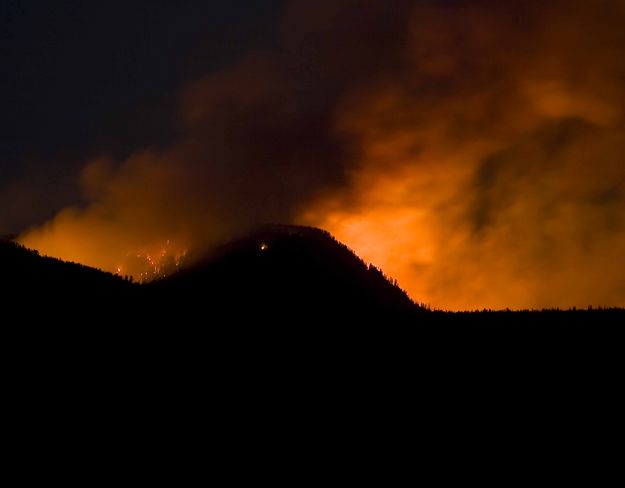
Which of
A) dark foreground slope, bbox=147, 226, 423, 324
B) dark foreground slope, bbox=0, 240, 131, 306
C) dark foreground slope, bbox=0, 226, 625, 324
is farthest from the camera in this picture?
dark foreground slope, bbox=147, 226, 423, 324

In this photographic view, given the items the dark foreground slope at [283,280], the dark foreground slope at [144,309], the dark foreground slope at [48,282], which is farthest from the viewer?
the dark foreground slope at [283,280]

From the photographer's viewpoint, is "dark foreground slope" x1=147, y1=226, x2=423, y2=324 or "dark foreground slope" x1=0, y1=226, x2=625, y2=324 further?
"dark foreground slope" x1=147, y1=226, x2=423, y2=324

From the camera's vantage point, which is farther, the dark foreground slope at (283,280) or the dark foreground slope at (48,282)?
the dark foreground slope at (283,280)

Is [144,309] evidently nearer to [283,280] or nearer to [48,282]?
[48,282]

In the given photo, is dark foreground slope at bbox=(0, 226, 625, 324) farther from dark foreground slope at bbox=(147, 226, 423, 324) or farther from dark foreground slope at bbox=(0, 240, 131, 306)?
dark foreground slope at bbox=(147, 226, 423, 324)

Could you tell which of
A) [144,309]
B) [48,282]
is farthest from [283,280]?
[48,282]

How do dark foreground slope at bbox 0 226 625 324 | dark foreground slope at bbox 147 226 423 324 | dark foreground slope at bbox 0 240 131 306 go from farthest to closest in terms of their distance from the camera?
dark foreground slope at bbox 147 226 423 324 → dark foreground slope at bbox 0 240 131 306 → dark foreground slope at bbox 0 226 625 324

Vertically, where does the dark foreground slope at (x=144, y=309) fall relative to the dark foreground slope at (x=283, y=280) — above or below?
below

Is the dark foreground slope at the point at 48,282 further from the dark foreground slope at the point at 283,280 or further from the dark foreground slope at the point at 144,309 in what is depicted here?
the dark foreground slope at the point at 283,280

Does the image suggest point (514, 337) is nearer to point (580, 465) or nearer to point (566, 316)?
point (566, 316)

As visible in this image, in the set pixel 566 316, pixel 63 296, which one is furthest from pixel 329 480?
pixel 63 296

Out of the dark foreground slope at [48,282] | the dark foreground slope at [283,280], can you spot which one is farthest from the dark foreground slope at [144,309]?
the dark foreground slope at [283,280]

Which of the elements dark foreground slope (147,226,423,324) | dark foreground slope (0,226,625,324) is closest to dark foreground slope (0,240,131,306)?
dark foreground slope (0,226,625,324)

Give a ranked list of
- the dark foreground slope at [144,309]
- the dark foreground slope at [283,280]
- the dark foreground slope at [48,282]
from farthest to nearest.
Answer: the dark foreground slope at [283,280]
the dark foreground slope at [48,282]
the dark foreground slope at [144,309]
